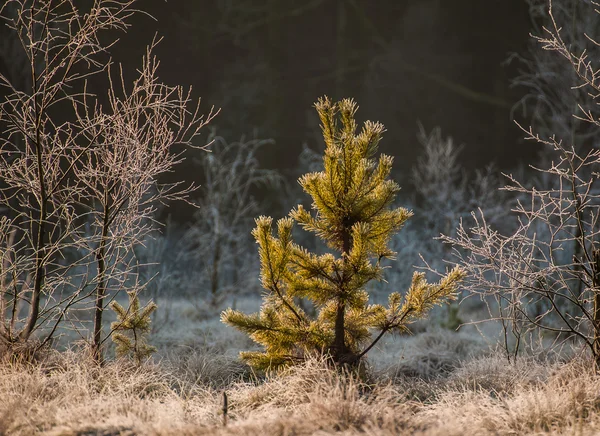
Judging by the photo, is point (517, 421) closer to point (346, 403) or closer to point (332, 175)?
point (346, 403)

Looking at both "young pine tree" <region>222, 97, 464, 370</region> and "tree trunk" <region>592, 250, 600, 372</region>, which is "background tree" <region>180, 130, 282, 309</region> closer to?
"young pine tree" <region>222, 97, 464, 370</region>

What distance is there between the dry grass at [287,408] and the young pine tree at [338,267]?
0.35 m

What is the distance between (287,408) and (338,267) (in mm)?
1305

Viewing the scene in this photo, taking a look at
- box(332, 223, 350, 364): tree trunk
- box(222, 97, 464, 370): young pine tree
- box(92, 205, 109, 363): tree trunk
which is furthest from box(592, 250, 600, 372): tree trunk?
box(92, 205, 109, 363): tree trunk

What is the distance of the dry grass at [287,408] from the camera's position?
3.54 meters

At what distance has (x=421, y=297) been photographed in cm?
484

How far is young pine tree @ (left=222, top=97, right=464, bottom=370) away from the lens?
15.9 feet

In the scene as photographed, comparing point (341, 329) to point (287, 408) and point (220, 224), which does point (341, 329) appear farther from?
point (220, 224)

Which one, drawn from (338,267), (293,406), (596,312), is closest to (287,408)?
(293,406)

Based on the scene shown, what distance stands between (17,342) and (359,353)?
10.2 ft

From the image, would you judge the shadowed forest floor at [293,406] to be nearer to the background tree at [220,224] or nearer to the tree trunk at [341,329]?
the tree trunk at [341,329]

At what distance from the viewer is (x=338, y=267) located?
4879mm

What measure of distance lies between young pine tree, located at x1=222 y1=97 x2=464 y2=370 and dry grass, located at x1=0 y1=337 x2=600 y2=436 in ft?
1.14

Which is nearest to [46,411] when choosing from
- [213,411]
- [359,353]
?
[213,411]
